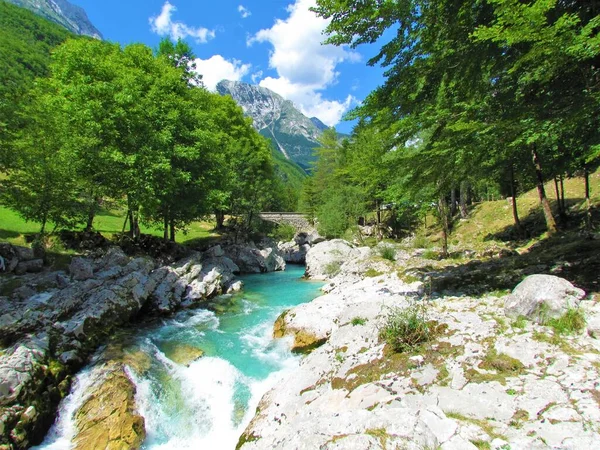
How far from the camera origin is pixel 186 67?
106 feet

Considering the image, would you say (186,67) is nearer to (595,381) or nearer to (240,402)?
(240,402)

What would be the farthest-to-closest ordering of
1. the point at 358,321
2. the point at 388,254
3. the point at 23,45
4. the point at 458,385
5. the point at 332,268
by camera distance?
1. the point at 23,45
2. the point at 332,268
3. the point at 388,254
4. the point at 358,321
5. the point at 458,385

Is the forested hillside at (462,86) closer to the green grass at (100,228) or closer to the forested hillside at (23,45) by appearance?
the green grass at (100,228)

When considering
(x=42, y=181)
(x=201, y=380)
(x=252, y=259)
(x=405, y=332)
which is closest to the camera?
(x=405, y=332)

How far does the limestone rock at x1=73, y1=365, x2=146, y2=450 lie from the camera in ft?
23.7

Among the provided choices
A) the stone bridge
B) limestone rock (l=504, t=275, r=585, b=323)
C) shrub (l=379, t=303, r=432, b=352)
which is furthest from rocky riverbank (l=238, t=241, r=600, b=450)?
the stone bridge

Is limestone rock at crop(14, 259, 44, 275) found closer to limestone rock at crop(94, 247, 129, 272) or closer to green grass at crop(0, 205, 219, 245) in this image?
limestone rock at crop(94, 247, 129, 272)

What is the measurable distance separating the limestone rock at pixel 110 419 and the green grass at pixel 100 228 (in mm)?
11595

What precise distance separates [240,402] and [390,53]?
9.80 metres

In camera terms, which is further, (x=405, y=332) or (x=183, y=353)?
(x=183, y=353)

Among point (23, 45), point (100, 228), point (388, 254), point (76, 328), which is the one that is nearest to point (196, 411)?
point (76, 328)

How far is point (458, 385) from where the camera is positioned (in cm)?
571

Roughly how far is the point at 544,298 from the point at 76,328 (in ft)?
42.9

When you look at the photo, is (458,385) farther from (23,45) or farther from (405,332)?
(23,45)
